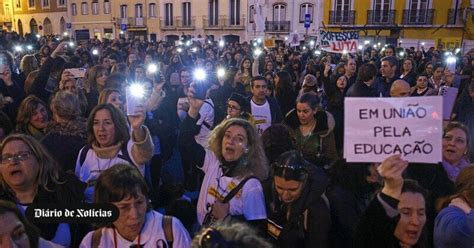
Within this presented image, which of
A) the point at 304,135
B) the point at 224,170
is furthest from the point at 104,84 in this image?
the point at 224,170

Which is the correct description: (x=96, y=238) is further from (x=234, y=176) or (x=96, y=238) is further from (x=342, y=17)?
(x=342, y=17)

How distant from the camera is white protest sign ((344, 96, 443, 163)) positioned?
85.4 inches

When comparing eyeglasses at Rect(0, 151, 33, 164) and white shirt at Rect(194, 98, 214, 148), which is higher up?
eyeglasses at Rect(0, 151, 33, 164)

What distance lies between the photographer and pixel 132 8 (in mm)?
42531

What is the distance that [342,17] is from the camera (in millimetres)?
33906

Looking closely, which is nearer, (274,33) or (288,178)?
(288,178)

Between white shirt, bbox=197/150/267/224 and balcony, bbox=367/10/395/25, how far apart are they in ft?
107

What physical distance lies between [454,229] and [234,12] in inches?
1435

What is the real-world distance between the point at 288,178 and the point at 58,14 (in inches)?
1986

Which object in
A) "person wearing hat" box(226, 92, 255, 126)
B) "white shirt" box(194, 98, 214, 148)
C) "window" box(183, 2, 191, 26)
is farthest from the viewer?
"window" box(183, 2, 191, 26)

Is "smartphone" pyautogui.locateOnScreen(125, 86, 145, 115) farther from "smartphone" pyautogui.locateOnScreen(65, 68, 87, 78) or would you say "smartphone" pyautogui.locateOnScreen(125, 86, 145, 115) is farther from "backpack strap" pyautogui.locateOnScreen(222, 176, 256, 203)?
"smartphone" pyautogui.locateOnScreen(65, 68, 87, 78)

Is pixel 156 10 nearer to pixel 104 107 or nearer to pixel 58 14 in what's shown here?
pixel 58 14

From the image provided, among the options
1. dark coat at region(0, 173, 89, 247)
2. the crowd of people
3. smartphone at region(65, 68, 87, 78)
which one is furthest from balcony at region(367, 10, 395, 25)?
dark coat at region(0, 173, 89, 247)

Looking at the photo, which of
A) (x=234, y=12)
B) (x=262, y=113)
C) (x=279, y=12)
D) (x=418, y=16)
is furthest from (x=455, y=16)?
(x=262, y=113)
